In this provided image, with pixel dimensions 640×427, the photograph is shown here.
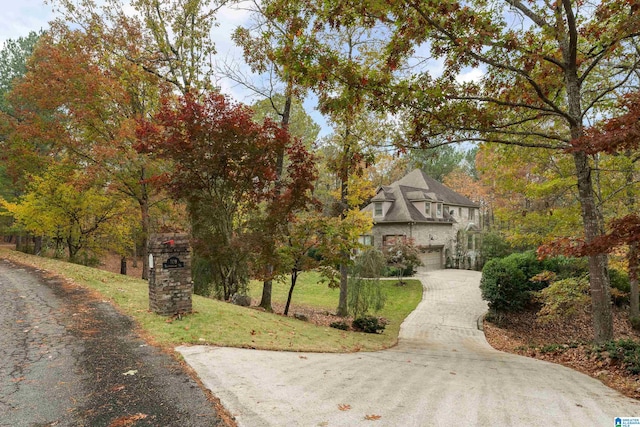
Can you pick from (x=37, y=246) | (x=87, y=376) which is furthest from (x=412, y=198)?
(x=87, y=376)

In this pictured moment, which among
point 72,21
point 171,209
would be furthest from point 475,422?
point 72,21

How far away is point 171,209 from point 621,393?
1756cm

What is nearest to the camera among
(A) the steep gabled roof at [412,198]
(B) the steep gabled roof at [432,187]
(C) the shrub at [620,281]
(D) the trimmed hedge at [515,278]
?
(D) the trimmed hedge at [515,278]

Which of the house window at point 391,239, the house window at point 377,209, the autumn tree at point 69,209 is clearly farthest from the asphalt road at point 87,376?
the house window at point 377,209

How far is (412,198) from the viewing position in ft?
97.7

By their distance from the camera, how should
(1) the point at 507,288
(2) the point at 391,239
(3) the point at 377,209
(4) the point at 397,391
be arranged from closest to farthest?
(4) the point at 397,391
(1) the point at 507,288
(2) the point at 391,239
(3) the point at 377,209

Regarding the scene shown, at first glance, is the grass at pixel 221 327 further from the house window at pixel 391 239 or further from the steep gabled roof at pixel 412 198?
the steep gabled roof at pixel 412 198

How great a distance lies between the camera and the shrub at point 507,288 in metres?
14.9

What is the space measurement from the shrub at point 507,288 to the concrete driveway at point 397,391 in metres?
7.50

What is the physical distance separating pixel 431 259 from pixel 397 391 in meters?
25.9

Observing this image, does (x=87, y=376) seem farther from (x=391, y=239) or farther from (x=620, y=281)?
(x=391, y=239)

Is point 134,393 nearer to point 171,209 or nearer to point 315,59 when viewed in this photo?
point 315,59

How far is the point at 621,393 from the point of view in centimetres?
527

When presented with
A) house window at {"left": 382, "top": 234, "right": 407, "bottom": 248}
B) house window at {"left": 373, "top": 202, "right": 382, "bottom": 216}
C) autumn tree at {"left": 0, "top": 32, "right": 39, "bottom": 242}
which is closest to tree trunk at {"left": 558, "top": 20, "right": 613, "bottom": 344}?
house window at {"left": 382, "top": 234, "right": 407, "bottom": 248}
